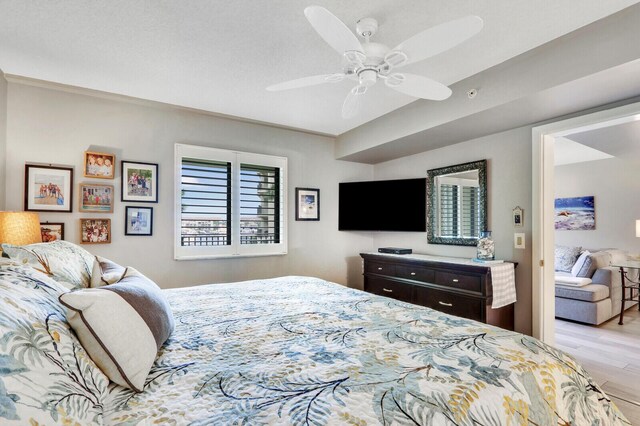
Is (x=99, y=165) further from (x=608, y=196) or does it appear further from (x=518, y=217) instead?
(x=608, y=196)

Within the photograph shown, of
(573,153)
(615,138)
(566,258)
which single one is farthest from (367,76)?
(573,153)

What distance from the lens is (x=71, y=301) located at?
942 mm

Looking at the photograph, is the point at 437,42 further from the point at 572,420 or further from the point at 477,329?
the point at 572,420

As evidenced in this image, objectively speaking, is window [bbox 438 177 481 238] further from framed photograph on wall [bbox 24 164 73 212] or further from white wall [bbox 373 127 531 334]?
framed photograph on wall [bbox 24 164 73 212]

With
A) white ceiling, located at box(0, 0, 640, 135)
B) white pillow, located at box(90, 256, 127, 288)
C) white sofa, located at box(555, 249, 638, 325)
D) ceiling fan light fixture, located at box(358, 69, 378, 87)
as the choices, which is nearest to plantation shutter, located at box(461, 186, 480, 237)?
white ceiling, located at box(0, 0, 640, 135)

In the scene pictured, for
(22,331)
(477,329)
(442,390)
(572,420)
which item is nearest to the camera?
Result: (22,331)

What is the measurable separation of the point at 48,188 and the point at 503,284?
4202mm

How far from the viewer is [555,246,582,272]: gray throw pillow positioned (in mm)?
4848

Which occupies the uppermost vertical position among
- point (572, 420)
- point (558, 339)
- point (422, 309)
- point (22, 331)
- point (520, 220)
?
point (520, 220)

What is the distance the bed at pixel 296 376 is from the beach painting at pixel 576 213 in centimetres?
586

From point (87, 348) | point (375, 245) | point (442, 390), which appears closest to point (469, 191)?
point (375, 245)

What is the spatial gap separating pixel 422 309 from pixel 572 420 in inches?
31.6

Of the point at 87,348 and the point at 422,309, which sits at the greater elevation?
the point at 87,348

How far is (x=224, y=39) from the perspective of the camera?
2188 mm
